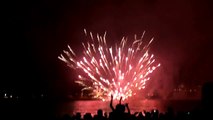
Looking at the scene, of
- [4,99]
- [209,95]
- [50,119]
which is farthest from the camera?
[4,99]

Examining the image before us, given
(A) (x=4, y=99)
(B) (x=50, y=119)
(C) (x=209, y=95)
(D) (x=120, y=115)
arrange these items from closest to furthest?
(D) (x=120, y=115), (C) (x=209, y=95), (B) (x=50, y=119), (A) (x=4, y=99)

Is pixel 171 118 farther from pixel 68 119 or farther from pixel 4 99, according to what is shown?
pixel 4 99

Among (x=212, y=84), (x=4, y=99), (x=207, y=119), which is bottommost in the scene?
(x=207, y=119)

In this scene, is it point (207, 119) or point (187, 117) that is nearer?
point (207, 119)

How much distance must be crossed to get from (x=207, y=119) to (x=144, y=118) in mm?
2002

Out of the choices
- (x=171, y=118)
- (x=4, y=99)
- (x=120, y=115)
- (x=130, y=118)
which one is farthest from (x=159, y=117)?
(x=4, y=99)

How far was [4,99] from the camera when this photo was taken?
6334 inches

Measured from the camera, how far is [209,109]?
13.0 metres

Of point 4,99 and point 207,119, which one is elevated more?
point 4,99

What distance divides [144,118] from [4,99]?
5994 inches

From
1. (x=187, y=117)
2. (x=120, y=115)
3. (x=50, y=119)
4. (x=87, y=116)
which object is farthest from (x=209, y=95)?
(x=50, y=119)

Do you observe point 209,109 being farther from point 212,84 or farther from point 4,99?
point 4,99

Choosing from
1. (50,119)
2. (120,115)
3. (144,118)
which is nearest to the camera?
(120,115)

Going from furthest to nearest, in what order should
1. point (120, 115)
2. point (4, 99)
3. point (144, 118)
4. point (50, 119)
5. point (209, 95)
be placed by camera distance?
1. point (4, 99)
2. point (50, 119)
3. point (144, 118)
4. point (209, 95)
5. point (120, 115)
